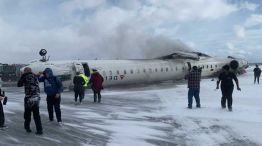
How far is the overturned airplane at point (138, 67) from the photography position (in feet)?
93.7

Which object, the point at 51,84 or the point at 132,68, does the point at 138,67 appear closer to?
the point at 132,68

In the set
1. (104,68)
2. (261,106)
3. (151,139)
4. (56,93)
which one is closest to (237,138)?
(151,139)

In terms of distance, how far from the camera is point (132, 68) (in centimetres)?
3269

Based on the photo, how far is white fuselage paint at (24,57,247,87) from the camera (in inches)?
1123

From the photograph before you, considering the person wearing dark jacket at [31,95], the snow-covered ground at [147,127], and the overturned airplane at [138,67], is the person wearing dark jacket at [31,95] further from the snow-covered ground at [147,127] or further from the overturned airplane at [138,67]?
the overturned airplane at [138,67]

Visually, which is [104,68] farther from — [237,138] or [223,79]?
[237,138]

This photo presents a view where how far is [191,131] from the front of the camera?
1153 centimetres

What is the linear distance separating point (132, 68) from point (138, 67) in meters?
0.73

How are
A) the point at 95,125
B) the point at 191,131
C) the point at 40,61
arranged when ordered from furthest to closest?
the point at 40,61, the point at 95,125, the point at 191,131

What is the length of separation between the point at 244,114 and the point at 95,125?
5.21m

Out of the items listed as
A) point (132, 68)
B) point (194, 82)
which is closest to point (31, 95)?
point (194, 82)

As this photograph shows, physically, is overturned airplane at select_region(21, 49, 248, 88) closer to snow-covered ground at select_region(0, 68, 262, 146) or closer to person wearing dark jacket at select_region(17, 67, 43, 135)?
snow-covered ground at select_region(0, 68, 262, 146)

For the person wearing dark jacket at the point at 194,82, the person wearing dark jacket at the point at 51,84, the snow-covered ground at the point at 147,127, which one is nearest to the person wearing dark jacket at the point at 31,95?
the snow-covered ground at the point at 147,127

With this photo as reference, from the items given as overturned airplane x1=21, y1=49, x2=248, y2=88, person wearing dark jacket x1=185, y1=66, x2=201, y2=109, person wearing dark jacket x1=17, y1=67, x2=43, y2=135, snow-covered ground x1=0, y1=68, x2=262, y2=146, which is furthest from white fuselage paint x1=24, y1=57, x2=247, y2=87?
person wearing dark jacket x1=17, y1=67, x2=43, y2=135
